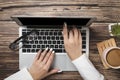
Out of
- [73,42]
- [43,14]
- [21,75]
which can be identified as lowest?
[21,75]

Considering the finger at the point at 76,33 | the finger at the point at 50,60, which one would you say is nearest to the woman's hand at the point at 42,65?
the finger at the point at 50,60

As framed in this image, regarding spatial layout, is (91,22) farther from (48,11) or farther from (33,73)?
(33,73)

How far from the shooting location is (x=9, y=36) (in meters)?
1.16

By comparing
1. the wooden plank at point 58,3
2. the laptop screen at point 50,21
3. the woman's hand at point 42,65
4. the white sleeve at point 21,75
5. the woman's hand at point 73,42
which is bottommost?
the white sleeve at point 21,75

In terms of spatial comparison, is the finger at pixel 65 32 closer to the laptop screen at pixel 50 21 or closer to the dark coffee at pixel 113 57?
the laptop screen at pixel 50 21

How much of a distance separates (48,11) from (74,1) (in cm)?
11

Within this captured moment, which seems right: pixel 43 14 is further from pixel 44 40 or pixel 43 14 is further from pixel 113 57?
pixel 113 57

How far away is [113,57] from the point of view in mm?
1117

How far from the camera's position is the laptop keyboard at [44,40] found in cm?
113

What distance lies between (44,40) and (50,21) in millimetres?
92

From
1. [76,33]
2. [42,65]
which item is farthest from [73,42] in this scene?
[42,65]

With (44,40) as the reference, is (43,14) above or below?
above

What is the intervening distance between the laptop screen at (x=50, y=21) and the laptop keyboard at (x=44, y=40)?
0.04 meters

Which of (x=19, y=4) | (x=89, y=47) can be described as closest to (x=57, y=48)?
(x=89, y=47)
